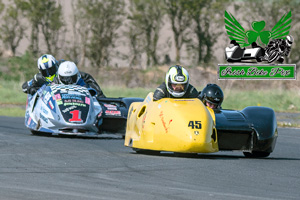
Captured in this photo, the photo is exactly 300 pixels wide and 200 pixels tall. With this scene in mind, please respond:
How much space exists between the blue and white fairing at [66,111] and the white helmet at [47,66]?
4.10 feet

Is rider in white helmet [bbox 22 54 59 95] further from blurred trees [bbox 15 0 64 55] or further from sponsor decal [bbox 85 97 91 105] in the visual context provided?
blurred trees [bbox 15 0 64 55]

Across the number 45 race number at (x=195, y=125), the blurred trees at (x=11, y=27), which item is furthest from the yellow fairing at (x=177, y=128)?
the blurred trees at (x=11, y=27)

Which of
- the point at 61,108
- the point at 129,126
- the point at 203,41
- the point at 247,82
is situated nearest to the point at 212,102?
the point at 129,126

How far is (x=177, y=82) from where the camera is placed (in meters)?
11.9

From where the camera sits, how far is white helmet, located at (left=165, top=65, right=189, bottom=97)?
11922 mm

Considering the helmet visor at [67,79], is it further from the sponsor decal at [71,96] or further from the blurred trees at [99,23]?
the blurred trees at [99,23]

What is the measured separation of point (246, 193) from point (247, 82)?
41.3 metres

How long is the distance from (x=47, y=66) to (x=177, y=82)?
572 centimetres

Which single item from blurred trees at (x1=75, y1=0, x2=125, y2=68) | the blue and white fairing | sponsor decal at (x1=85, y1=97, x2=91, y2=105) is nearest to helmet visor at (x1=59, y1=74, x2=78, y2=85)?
the blue and white fairing

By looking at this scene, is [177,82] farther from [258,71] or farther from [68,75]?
[258,71]

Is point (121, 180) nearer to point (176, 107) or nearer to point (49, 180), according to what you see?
point (49, 180)

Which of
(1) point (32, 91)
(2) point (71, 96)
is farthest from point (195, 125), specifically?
(1) point (32, 91)

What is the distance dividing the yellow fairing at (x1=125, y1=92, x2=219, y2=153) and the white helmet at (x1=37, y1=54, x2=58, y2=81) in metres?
5.73

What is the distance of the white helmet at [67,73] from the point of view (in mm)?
16094
